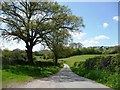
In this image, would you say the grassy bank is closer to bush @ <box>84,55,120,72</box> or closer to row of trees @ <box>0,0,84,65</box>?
bush @ <box>84,55,120,72</box>

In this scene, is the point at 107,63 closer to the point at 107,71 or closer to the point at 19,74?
the point at 107,71

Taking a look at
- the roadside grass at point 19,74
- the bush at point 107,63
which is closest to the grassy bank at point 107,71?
the bush at point 107,63

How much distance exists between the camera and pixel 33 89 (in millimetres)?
16375

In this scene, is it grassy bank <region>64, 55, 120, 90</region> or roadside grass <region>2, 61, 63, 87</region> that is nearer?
grassy bank <region>64, 55, 120, 90</region>

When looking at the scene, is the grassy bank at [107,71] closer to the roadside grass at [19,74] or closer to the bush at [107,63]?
the bush at [107,63]

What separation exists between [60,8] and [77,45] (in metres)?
10.1

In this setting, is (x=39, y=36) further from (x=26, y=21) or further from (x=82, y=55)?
(x=82, y=55)

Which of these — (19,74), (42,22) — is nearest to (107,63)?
(19,74)

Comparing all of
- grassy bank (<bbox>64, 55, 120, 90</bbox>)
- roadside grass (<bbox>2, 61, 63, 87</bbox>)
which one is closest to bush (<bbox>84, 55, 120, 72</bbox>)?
grassy bank (<bbox>64, 55, 120, 90</bbox>)

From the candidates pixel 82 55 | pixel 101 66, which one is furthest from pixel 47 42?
pixel 82 55

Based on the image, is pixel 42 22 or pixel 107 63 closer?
pixel 107 63

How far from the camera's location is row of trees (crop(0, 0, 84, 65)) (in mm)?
42719

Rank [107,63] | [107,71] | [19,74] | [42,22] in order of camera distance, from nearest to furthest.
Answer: [107,71] < [107,63] < [19,74] < [42,22]

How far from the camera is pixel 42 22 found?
43.9 meters
